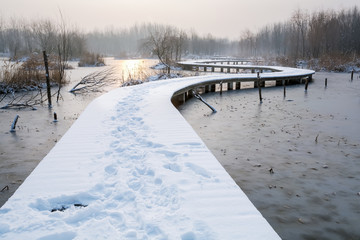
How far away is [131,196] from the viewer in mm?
3059

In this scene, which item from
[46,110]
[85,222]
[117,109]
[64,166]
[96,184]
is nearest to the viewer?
[85,222]

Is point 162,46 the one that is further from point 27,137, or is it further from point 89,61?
point 27,137

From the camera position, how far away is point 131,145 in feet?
16.3

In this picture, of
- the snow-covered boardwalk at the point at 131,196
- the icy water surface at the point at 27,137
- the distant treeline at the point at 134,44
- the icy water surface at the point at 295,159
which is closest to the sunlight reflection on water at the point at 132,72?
the icy water surface at the point at 27,137

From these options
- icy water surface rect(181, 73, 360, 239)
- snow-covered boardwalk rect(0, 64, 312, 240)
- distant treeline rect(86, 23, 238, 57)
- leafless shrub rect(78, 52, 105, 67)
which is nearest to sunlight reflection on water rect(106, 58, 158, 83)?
leafless shrub rect(78, 52, 105, 67)

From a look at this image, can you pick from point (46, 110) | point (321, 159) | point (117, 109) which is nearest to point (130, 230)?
point (321, 159)

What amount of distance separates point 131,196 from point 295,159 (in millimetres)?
4558

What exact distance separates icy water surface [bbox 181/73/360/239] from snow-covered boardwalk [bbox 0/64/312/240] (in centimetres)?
133

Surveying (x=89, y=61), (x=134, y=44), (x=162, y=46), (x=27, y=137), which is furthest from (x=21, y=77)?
(x=134, y=44)

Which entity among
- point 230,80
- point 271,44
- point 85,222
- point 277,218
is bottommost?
point 277,218

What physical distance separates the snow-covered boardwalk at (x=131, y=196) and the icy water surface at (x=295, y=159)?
133cm

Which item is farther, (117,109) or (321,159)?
(117,109)

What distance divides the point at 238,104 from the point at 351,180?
29.3ft

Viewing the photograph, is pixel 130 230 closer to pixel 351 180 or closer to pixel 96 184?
pixel 96 184
